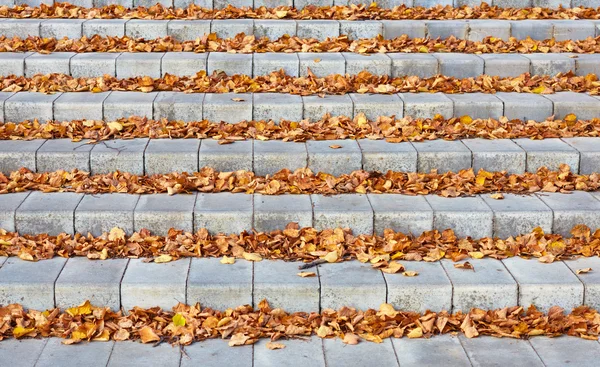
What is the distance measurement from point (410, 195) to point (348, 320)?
1.15m

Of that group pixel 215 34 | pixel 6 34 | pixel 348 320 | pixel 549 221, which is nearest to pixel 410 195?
pixel 549 221

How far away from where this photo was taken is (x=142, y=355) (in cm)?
385

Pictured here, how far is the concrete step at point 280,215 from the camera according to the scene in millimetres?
4641

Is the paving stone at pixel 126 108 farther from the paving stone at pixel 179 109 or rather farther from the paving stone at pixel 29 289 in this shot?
the paving stone at pixel 29 289

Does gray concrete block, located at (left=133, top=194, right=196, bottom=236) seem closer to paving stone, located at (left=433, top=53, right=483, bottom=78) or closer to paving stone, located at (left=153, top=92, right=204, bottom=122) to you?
paving stone, located at (left=153, top=92, right=204, bottom=122)

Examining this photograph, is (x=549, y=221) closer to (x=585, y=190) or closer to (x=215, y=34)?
(x=585, y=190)

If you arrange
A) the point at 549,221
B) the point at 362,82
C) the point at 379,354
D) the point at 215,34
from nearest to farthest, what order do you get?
1. the point at 379,354
2. the point at 549,221
3. the point at 362,82
4. the point at 215,34

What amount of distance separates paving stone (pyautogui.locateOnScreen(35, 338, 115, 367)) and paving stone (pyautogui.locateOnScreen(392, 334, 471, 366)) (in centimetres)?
144

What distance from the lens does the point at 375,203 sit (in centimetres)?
479

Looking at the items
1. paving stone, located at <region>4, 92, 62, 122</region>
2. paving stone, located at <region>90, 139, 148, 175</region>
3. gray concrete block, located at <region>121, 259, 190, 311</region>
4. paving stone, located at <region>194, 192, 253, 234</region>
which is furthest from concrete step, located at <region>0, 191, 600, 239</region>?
paving stone, located at <region>4, 92, 62, 122</region>

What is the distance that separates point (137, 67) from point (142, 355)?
9.36 feet

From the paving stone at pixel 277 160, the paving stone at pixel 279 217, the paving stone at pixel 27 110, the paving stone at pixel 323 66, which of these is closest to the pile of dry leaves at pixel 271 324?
the paving stone at pixel 279 217

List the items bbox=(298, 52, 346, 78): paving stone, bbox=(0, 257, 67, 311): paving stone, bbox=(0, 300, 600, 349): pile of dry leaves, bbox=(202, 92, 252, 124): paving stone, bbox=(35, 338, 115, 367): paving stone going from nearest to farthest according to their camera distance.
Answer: bbox=(35, 338, 115, 367): paving stone, bbox=(0, 300, 600, 349): pile of dry leaves, bbox=(0, 257, 67, 311): paving stone, bbox=(202, 92, 252, 124): paving stone, bbox=(298, 52, 346, 78): paving stone

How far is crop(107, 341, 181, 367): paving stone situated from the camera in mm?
3781
